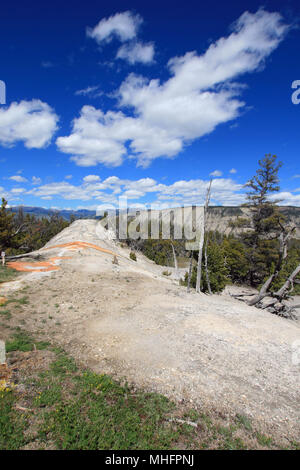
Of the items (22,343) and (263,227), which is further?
(263,227)

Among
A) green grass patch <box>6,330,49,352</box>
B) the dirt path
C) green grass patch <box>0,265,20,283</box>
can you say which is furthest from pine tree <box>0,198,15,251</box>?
green grass patch <box>6,330,49,352</box>

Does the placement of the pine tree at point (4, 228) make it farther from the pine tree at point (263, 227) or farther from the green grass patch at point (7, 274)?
the pine tree at point (263, 227)

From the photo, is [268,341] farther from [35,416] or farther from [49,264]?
[49,264]

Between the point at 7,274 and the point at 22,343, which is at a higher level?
the point at 7,274

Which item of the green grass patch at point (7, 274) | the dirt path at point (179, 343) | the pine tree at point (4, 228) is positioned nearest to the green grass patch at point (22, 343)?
the dirt path at point (179, 343)

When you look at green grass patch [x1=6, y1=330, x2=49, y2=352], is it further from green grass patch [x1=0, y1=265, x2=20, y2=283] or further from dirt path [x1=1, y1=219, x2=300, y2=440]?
green grass patch [x1=0, y1=265, x2=20, y2=283]

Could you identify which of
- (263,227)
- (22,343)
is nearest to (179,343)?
(22,343)

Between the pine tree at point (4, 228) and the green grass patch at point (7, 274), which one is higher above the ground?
the pine tree at point (4, 228)

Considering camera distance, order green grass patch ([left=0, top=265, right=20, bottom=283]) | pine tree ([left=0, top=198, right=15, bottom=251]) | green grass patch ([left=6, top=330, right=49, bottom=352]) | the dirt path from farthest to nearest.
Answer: pine tree ([left=0, top=198, right=15, bottom=251]), green grass patch ([left=0, top=265, right=20, bottom=283]), green grass patch ([left=6, top=330, right=49, bottom=352]), the dirt path

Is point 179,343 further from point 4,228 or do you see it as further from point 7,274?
point 4,228

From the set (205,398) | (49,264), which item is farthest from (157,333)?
(49,264)

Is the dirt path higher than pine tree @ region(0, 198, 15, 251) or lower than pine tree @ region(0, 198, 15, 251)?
lower

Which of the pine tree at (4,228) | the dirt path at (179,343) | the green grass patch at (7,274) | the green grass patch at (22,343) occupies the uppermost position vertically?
the pine tree at (4,228)

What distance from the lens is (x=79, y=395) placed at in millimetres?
5645
